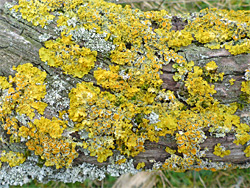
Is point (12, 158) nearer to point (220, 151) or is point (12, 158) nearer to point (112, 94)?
point (112, 94)

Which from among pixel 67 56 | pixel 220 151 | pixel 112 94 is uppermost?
pixel 67 56

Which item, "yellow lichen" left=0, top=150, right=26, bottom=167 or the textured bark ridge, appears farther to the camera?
"yellow lichen" left=0, top=150, right=26, bottom=167

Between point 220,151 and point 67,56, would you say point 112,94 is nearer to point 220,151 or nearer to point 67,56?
point 67,56

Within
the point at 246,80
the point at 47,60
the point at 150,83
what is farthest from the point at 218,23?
the point at 47,60

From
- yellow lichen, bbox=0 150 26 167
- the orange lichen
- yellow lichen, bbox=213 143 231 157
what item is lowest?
yellow lichen, bbox=0 150 26 167

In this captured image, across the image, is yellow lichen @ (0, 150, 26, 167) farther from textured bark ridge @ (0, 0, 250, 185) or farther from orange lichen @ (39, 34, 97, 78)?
orange lichen @ (39, 34, 97, 78)

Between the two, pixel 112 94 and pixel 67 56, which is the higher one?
pixel 67 56

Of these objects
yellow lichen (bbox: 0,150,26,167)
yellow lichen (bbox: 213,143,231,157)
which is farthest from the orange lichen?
yellow lichen (bbox: 213,143,231,157)

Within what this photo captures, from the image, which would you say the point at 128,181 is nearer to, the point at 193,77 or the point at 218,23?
the point at 193,77

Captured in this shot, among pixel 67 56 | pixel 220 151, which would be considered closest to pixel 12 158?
pixel 67 56
